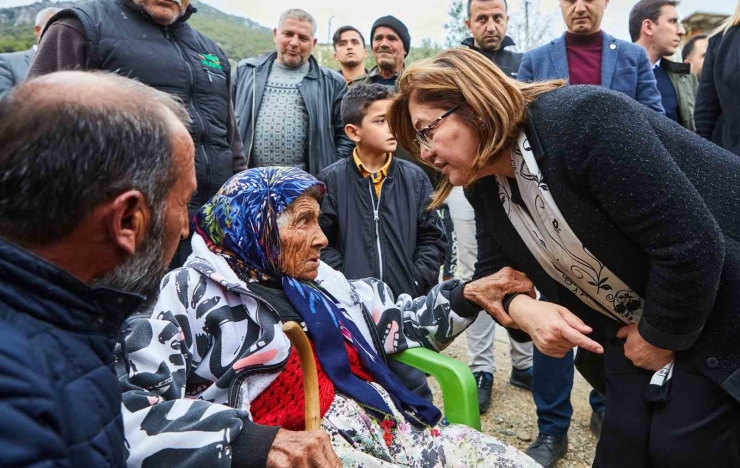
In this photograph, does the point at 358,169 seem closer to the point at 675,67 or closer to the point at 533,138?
the point at 533,138

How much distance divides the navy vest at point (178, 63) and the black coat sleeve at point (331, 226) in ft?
1.89

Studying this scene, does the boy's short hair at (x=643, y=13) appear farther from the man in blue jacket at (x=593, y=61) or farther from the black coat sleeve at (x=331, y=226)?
the black coat sleeve at (x=331, y=226)

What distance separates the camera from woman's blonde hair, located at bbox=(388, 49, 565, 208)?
70.3 inches

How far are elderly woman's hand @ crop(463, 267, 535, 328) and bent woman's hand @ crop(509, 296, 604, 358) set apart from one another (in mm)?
86

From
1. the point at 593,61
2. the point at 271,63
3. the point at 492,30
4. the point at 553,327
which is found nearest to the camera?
the point at 553,327

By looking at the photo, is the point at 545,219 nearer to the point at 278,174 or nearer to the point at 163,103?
the point at 278,174

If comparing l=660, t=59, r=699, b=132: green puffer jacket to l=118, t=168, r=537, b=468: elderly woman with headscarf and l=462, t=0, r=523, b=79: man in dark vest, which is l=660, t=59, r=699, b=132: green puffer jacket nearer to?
l=462, t=0, r=523, b=79: man in dark vest

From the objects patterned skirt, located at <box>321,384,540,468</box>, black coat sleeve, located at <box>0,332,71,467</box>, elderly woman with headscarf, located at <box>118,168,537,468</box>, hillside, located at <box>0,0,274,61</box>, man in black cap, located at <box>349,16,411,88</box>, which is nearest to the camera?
black coat sleeve, located at <box>0,332,71,467</box>

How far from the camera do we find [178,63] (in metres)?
3.02

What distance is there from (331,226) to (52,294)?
7.57ft

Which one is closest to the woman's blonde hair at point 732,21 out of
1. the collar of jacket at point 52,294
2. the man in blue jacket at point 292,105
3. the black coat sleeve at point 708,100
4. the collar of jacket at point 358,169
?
the black coat sleeve at point 708,100

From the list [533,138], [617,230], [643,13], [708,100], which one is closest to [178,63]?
[533,138]

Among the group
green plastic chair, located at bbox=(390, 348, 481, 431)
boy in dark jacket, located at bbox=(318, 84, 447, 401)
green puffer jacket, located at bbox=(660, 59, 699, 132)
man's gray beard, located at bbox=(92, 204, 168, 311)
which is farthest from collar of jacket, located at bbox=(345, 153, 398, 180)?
green puffer jacket, located at bbox=(660, 59, 699, 132)

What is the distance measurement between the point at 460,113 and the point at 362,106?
1.87 meters
